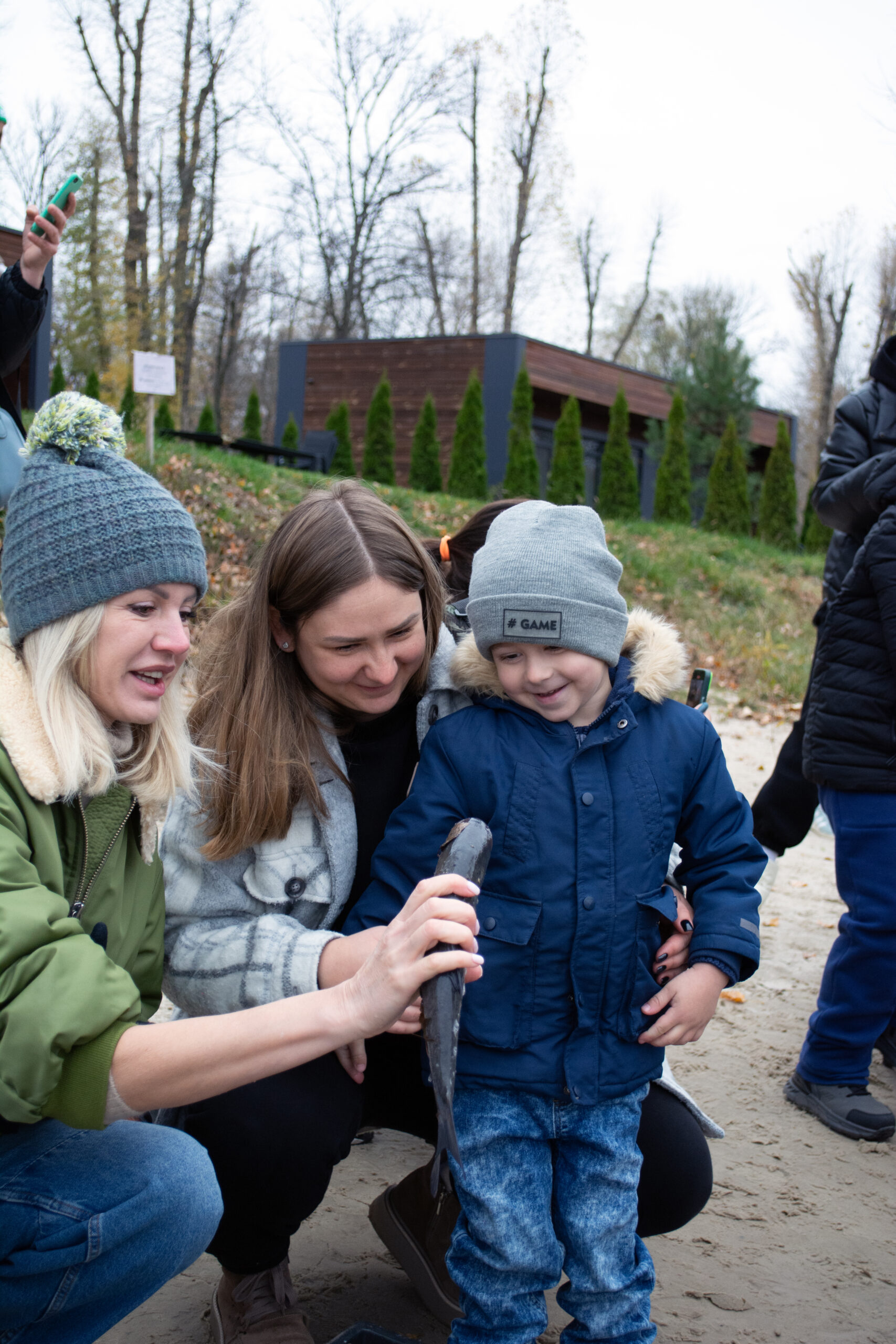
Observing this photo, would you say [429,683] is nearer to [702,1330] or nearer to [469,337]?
[702,1330]

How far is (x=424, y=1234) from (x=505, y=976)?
0.71m

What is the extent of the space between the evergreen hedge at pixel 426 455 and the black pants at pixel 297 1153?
1590cm

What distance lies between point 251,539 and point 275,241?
21458mm

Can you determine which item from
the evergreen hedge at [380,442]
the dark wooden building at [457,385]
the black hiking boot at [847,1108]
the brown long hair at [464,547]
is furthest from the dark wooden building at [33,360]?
the black hiking boot at [847,1108]

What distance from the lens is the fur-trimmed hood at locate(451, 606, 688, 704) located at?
6.91 feet

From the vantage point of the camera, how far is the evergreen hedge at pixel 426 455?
57.3 ft

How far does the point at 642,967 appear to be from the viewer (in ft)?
6.38

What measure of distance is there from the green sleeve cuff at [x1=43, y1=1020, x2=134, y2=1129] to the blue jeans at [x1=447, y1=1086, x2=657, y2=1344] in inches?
28.7

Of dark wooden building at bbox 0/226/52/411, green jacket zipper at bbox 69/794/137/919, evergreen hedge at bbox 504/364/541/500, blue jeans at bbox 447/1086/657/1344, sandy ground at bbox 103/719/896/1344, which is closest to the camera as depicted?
green jacket zipper at bbox 69/794/137/919

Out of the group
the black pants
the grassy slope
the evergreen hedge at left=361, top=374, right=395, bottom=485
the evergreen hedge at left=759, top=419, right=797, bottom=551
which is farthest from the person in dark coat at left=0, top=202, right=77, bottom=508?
the evergreen hedge at left=759, top=419, right=797, bottom=551

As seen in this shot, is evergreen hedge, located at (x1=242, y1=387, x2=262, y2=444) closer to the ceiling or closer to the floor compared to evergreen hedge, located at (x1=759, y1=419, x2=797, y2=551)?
closer to the ceiling

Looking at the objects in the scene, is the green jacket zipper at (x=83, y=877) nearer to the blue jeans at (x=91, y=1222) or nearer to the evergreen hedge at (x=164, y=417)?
the blue jeans at (x=91, y=1222)

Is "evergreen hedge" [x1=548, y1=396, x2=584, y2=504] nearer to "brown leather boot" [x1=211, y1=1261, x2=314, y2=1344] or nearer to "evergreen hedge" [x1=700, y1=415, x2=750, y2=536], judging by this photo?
"evergreen hedge" [x1=700, y1=415, x2=750, y2=536]

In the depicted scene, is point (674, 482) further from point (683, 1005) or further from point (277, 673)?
point (683, 1005)
